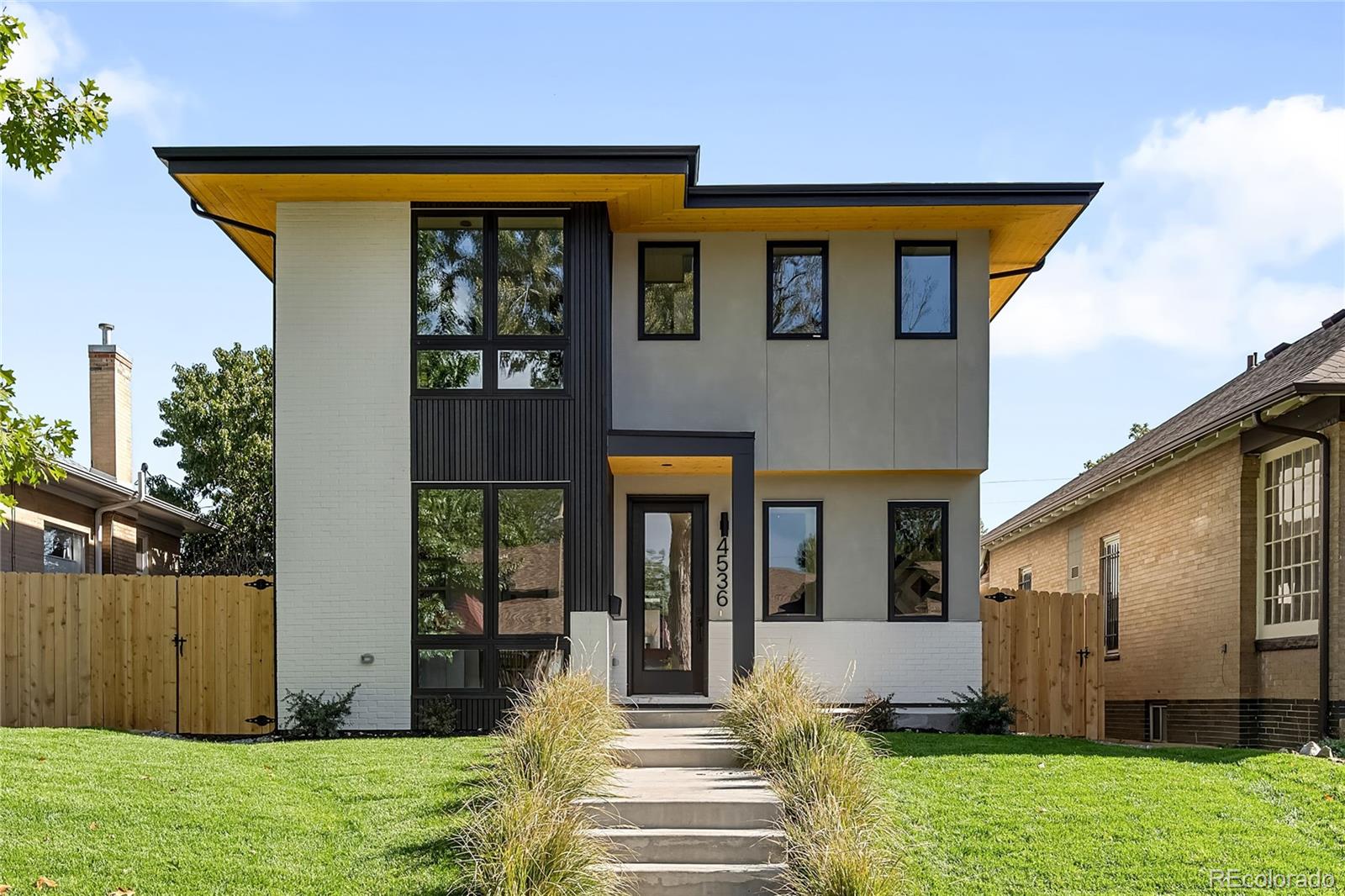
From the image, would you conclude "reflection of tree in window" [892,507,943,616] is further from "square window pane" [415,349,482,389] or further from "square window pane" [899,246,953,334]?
"square window pane" [415,349,482,389]

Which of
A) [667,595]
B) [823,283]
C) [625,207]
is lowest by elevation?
[667,595]

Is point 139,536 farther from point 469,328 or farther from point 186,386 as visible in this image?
point 469,328

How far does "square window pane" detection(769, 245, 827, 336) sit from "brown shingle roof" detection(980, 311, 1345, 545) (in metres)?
4.68

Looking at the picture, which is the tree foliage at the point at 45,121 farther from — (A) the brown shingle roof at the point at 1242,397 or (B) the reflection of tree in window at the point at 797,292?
(A) the brown shingle roof at the point at 1242,397

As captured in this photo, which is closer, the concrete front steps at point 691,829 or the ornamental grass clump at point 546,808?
the ornamental grass clump at point 546,808

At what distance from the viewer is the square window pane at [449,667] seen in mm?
14289

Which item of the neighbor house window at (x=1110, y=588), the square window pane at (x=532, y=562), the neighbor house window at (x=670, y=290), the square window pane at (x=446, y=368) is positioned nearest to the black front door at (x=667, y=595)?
the square window pane at (x=532, y=562)

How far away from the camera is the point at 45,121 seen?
32.9 ft

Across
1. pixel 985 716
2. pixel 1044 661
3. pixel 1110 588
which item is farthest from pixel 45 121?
pixel 1110 588

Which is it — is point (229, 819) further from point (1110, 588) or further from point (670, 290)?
point (1110, 588)

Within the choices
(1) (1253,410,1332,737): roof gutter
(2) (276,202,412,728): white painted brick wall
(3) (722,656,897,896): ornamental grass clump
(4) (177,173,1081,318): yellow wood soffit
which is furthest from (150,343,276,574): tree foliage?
(1) (1253,410,1332,737): roof gutter

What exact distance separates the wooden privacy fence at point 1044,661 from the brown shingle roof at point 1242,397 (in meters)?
2.55

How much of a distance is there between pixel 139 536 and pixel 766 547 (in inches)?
488

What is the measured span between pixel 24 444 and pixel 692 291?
8.48m
